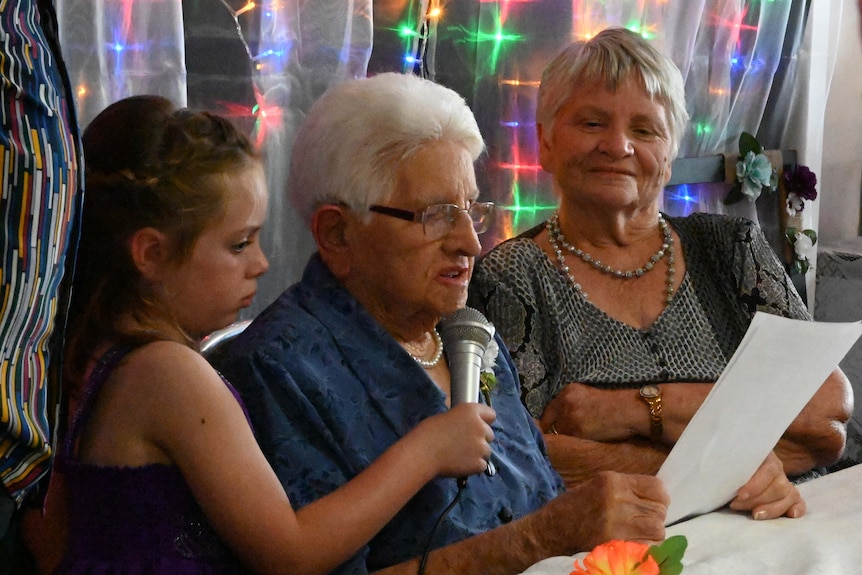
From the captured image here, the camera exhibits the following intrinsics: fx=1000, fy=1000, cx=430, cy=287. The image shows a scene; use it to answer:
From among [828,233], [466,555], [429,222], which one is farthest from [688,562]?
[828,233]

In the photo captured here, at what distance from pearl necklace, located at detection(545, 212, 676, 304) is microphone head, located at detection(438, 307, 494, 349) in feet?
1.78

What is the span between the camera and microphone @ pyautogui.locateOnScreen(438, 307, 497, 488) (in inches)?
58.1

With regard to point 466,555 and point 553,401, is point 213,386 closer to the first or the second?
point 466,555

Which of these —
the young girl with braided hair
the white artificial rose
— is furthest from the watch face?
the white artificial rose

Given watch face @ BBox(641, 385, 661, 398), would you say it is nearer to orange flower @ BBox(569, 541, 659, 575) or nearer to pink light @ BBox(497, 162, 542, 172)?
orange flower @ BBox(569, 541, 659, 575)

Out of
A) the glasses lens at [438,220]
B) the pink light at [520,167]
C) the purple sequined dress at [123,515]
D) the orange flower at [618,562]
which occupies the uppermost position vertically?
the glasses lens at [438,220]

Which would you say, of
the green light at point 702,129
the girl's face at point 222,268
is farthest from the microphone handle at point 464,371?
the green light at point 702,129

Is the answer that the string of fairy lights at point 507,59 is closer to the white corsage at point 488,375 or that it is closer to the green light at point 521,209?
the green light at point 521,209

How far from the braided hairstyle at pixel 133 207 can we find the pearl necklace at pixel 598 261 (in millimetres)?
1008

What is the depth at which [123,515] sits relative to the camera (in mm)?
1243

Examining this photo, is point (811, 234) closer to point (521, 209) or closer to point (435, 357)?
point (521, 209)

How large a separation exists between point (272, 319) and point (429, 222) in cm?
29

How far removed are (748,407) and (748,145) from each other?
2.46 m

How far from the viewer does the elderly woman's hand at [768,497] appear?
4.83 feet
